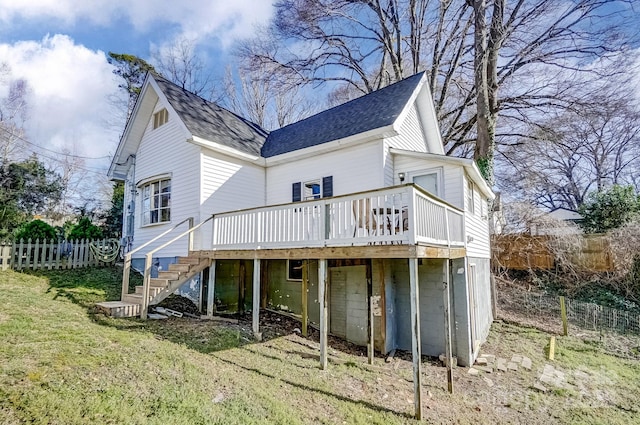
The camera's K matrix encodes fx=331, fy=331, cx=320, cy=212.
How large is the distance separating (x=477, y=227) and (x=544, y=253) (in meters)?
6.06

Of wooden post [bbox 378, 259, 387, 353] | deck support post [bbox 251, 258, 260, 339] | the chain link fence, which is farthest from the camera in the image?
the chain link fence

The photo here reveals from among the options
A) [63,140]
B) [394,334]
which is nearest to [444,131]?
[394,334]

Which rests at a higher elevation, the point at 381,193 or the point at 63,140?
the point at 63,140

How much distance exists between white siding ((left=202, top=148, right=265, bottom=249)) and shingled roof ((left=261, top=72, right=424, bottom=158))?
1.02m

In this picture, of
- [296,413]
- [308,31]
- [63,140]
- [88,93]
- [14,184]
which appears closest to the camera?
[296,413]

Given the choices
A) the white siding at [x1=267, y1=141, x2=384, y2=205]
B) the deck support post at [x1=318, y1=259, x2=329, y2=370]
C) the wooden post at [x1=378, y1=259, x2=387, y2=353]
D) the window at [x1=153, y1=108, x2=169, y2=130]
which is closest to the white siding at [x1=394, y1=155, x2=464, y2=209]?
the white siding at [x1=267, y1=141, x2=384, y2=205]

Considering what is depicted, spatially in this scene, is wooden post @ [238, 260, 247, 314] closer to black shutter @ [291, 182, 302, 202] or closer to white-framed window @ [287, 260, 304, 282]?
white-framed window @ [287, 260, 304, 282]

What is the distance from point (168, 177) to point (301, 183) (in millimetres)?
4414

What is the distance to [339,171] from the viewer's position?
32.0ft

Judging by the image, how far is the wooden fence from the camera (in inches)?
506

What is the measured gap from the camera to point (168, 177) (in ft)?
35.7

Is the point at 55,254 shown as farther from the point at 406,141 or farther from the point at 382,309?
the point at 406,141

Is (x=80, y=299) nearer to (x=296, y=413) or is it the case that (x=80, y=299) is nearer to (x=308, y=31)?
(x=296, y=413)

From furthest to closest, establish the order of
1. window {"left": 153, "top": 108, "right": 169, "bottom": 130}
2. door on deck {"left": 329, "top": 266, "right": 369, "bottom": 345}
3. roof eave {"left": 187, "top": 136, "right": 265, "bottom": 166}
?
1. window {"left": 153, "top": 108, "right": 169, "bottom": 130}
2. roof eave {"left": 187, "top": 136, "right": 265, "bottom": 166}
3. door on deck {"left": 329, "top": 266, "right": 369, "bottom": 345}
